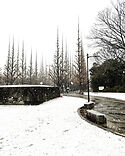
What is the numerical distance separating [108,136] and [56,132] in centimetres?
182

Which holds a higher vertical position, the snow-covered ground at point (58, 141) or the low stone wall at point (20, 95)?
the low stone wall at point (20, 95)

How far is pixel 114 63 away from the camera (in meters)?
21.3

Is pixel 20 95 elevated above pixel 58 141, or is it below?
above

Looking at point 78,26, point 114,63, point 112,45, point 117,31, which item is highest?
point 78,26

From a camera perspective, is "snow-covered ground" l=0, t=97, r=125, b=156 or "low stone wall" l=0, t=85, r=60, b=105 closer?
"snow-covered ground" l=0, t=97, r=125, b=156

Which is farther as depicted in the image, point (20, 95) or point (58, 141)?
point (20, 95)

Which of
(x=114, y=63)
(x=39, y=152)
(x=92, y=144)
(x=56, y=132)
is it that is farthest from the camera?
(x=114, y=63)

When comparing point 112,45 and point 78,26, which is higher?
point 78,26

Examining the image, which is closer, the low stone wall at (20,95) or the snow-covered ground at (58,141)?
the snow-covered ground at (58,141)

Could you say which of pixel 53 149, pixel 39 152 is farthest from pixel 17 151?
pixel 53 149

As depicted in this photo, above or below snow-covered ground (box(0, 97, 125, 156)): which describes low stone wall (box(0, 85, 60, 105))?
above

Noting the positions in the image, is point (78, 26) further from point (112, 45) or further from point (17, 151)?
point (17, 151)

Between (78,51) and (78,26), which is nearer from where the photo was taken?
(78,51)

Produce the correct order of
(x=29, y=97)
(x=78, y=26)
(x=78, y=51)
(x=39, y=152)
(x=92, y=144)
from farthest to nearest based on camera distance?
(x=78, y=26)
(x=78, y=51)
(x=29, y=97)
(x=92, y=144)
(x=39, y=152)
